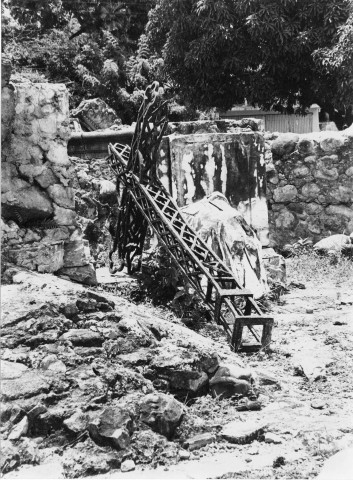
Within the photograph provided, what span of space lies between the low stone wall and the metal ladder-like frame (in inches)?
134

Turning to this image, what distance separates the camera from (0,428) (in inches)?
115

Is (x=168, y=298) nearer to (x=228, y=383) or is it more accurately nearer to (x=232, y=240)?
(x=232, y=240)

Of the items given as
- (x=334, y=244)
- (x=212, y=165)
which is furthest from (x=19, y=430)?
(x=334, y=244)

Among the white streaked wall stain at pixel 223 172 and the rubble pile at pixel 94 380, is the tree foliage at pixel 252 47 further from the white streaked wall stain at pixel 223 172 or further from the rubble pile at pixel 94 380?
the rubble pile at pixel 94 380

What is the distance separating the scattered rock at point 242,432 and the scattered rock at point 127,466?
1.57ft

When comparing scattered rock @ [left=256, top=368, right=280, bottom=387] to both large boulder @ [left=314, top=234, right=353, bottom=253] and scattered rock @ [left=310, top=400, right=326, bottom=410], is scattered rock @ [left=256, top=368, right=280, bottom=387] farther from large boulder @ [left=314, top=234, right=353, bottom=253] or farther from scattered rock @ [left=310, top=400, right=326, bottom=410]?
large boulder @ [left=314, top=234, right=353, bottom=253]

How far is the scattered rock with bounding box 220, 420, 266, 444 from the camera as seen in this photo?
3.22 metres

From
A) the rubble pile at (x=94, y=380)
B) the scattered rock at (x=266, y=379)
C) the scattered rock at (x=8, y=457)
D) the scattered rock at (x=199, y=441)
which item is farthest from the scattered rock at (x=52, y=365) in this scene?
the scattered rock at (x=266, y=379)

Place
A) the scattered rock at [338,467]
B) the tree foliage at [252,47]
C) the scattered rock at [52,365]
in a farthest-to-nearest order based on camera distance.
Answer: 1. the tree foliage at [252,47]
2. the scattered rock at [52,365]
3. the scattered rock at [338,467]

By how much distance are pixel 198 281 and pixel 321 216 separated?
172 inches

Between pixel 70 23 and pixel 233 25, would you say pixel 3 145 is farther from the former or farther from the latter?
pixel 70 23

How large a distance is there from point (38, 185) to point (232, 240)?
64.9 inches

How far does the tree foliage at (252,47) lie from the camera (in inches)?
566

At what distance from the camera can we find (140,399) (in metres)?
3.28
